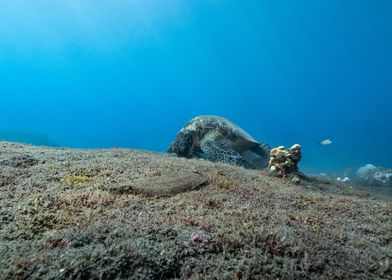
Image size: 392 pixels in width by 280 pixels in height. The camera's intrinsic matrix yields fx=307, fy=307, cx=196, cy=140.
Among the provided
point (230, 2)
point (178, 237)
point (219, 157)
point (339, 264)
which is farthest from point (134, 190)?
point (230, 2)

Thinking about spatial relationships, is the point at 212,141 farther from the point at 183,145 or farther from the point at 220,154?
the point at 183,145

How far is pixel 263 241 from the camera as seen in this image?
3.19 metres

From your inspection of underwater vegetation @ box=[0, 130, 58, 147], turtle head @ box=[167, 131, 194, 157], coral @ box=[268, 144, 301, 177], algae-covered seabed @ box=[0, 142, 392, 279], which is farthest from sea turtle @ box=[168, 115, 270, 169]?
underwater vegetation @ box=[0, 130, 58, 147]

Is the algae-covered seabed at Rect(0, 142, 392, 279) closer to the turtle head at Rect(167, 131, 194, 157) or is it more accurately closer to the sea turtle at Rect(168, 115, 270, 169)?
the sea turtle at Rect(168, 115, 270, 169)

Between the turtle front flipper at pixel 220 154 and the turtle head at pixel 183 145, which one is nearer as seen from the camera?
the turtle front flipper at pixel 220 154

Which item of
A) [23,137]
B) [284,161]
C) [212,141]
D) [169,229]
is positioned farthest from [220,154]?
[23,137]

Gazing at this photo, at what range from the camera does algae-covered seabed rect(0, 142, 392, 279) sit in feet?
8.50

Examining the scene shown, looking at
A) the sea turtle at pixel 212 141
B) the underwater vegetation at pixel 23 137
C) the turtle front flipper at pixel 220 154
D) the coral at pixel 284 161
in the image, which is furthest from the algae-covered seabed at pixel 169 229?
the underwater vegetation at pixel 23 137

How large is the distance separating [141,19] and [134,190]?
147 meters

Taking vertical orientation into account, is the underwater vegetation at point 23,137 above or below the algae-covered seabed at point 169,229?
above

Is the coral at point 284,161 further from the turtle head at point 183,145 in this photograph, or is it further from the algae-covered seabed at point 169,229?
the turtle head at point 183,145

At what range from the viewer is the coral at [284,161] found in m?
8.48

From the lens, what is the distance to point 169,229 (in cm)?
325

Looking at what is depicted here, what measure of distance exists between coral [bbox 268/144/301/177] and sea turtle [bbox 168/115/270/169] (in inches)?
78.5
